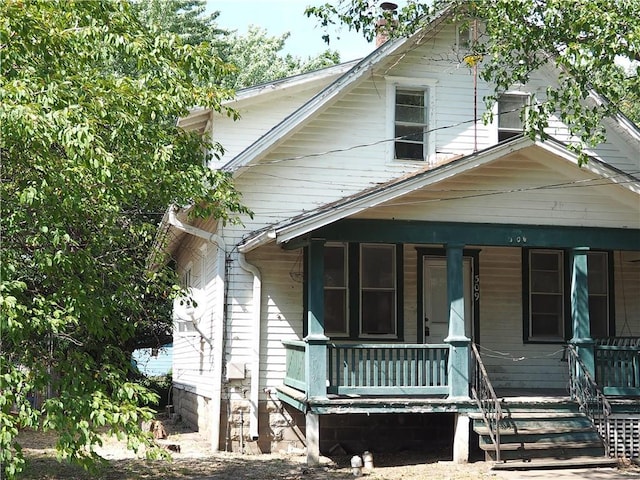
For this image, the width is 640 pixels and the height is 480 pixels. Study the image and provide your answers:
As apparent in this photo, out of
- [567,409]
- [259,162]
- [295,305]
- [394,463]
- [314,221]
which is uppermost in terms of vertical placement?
[259,162]

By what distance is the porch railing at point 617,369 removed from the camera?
13875mm

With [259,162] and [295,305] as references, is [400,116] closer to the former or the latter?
[259,162]

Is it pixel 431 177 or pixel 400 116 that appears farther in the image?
pixel 400 116

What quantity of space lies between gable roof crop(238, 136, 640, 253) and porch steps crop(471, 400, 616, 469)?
366cm

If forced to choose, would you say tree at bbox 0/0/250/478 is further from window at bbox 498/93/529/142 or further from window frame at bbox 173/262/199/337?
window frame at bbox 173/262/199/337

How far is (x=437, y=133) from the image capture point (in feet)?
53.4

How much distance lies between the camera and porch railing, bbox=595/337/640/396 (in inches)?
546

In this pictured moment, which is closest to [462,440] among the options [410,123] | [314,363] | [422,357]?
[422,357]

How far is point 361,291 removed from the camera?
15.6 meters

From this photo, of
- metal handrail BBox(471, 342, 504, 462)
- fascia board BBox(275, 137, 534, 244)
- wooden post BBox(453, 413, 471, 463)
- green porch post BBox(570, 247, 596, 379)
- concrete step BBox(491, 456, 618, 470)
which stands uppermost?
fascia board BBox(275, 137, 534, 244)

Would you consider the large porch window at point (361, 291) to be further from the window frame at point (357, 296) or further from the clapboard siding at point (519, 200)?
the clapboard siding at point (519, 200)

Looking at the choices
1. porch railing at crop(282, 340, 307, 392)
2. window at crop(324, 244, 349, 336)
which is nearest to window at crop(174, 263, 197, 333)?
window at crop(324, 244, 349, 336)

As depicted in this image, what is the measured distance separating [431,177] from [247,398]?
496cm

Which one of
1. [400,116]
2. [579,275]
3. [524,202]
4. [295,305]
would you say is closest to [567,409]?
[579,275]
